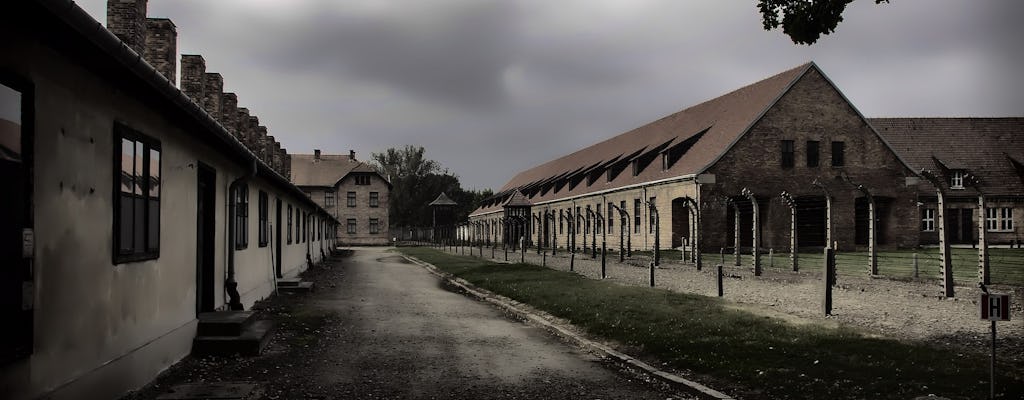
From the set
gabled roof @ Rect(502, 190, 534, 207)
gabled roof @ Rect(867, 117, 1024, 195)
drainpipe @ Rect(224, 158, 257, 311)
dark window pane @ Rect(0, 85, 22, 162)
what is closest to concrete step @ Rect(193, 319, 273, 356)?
drainpipe @ Rect(224, 158, 257, 311)

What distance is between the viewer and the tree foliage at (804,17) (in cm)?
957

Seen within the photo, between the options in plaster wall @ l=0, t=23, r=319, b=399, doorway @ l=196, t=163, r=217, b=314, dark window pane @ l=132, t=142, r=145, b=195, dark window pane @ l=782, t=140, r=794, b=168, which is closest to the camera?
plaster wall @ l=0, t=23, r=319, b=399

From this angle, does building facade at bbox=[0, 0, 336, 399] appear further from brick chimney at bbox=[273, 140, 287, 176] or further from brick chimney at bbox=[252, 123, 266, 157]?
brick chimney at bbox=[273, 140, 287, 176]

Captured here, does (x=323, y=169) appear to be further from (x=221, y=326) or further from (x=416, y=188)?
(x=221, y=326)

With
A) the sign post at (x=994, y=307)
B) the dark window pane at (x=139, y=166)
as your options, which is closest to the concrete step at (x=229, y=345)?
the dark window pane at (x=139, y=166)

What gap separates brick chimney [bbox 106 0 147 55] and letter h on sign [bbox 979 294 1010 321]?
32.0ft

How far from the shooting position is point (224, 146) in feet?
36.0

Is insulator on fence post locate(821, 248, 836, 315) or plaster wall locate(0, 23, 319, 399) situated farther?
insulator on fence post locate(821, 248, 836, 315)

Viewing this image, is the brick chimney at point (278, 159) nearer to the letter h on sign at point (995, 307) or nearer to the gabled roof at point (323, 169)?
the letter h on sign at point (995, 307)

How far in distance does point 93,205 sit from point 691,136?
35.8m

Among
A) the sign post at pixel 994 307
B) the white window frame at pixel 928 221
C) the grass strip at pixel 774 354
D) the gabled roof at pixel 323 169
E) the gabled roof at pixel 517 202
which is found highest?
the gabled roof at pixel 323 169

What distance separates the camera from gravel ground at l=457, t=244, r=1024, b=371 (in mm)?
9727

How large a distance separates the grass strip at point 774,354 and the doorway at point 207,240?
5708 mm

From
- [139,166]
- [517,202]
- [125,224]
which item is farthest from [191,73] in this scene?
[517,202]
